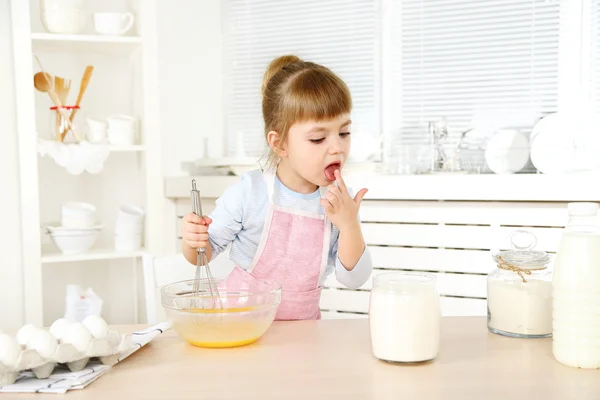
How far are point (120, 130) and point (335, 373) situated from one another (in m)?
1.92

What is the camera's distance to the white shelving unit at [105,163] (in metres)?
2.51

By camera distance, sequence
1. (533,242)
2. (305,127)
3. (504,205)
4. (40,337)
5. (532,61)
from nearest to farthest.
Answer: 1. (40,337)
2. (533,242)
3. (305,127)
4. (504,205)
5. (532,61)

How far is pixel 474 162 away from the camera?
282 centimetres

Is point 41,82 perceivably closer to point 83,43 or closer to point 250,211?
point 83,43

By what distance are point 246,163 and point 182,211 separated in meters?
0.35

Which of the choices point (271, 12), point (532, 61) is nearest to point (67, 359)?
point (532, 61)

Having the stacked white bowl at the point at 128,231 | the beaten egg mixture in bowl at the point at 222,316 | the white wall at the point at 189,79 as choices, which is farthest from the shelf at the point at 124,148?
the beaten egg mixture in bowl at the point at 222,316

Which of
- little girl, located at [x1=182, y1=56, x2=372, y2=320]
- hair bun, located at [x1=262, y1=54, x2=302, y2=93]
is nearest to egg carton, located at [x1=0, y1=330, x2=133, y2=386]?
little girl, located at [x1=182, y1=56, x2=372, y2=320]

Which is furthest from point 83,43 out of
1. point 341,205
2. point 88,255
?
point 341,205

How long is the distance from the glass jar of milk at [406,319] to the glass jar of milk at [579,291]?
0.19 meters

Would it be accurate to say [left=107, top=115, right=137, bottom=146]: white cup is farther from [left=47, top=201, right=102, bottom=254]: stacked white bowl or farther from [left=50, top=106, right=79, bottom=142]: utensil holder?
[left=47, top=201, right=102, bottom=254]: stacked white bowl

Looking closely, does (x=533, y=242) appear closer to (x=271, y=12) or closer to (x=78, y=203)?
(x=78, y=203)

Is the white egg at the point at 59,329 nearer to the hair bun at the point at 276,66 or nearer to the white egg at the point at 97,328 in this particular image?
the white egg at the point at 97,328

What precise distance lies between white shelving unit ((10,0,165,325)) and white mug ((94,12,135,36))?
1.5 inches
